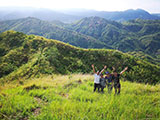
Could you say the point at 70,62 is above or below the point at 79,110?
below

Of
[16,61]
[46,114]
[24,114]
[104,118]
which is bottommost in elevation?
[16,61]

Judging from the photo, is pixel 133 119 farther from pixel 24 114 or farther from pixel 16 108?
pixel 16 108

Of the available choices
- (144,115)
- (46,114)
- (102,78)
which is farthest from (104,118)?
(102,78)

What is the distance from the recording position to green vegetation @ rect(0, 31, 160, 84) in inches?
950

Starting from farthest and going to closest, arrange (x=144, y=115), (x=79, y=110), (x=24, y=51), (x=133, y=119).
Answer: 1. (x=24, y=51)
2. (x=79, y=110)
3. (x=144, y=115)
4. (x=133, y=119)

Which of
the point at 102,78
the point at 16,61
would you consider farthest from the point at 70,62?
the point at 102,78

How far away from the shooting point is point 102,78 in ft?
25.7

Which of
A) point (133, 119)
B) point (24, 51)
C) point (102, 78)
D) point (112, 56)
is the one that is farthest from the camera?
point (112, 56)

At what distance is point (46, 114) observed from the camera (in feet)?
12.3

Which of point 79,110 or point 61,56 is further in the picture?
point 61,56

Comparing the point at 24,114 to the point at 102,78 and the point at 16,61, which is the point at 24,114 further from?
the point at 16,61

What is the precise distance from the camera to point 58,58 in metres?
26.6

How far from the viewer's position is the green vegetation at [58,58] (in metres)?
24.1

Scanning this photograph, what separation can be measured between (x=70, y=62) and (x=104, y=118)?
2434cm
